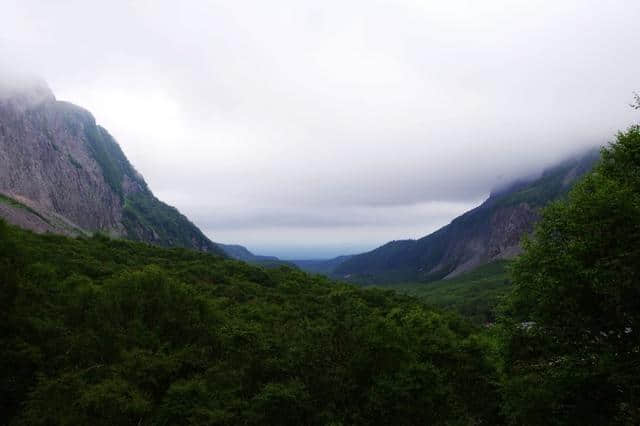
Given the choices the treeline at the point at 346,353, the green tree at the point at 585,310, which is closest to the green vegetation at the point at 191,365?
the treeline at the point at 346,353

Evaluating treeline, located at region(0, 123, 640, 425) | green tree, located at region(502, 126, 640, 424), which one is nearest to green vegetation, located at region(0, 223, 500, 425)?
treeline, located at region(0, 123, 640, 425)

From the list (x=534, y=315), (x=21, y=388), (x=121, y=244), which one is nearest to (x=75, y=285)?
(x=21, y=388)

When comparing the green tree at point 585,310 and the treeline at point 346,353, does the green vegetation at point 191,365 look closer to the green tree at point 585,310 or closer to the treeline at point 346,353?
the treeline at point 346,353

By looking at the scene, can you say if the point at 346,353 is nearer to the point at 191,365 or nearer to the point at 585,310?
the point at 191,365

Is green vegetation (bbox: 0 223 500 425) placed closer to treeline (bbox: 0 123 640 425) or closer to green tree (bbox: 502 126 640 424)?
treeline (bbox: 0 123 640 425)

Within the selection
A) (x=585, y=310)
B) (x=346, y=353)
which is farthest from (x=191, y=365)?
(x=585, y=310)

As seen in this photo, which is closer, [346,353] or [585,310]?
[585,310]
